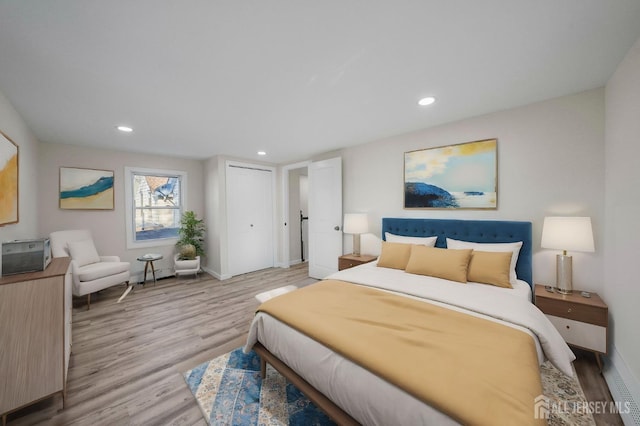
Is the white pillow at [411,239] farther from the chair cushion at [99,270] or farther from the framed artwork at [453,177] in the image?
the chair cushion at [99,270]

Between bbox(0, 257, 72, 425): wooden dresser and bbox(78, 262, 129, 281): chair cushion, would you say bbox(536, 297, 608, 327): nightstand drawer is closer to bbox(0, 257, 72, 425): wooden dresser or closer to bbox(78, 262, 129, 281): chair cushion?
bbox(0, 257, 72, 425): wooden dresser

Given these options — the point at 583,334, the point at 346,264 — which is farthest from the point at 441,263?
the point at 346,264

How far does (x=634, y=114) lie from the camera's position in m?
1.58

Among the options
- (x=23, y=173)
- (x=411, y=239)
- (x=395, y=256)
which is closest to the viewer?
(x=23, y=173)

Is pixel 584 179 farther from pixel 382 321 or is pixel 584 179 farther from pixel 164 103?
pixel 164 103

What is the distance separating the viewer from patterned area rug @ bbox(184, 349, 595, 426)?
1502mm

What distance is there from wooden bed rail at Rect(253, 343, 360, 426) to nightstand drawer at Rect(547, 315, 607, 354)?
2055 mm

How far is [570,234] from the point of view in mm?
2025

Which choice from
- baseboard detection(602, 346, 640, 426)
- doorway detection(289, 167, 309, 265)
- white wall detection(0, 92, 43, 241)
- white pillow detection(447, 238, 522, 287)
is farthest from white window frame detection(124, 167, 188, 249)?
baseboard detection(602, 346, 640, 426)

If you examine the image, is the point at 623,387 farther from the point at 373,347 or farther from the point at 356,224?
the point at 356,224

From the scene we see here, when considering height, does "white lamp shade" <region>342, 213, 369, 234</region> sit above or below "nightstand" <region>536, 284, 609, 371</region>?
above

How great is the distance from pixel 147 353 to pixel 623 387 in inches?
150

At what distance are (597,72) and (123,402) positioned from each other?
4406 mm

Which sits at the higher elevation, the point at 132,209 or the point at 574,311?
the point at 132,209
